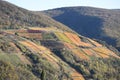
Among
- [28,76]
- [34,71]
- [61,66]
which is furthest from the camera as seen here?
[61,66]

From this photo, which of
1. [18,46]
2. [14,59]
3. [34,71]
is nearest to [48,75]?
[34,71]

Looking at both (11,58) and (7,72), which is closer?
(7,72)

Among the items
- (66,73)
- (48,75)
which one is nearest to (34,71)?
(48,75)

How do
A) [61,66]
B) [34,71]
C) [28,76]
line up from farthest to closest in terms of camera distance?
[61,66] < [34,71] < [28,76]

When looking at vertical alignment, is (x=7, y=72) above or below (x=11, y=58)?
above

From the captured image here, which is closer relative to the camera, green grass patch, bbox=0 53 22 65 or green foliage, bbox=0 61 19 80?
green foliage, bbox=0 61 19 80

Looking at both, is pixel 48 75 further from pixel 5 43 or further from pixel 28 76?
pixel 5 43

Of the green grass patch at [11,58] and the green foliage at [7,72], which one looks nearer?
the green foliage at [7,72]

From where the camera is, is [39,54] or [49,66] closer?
[49,66]

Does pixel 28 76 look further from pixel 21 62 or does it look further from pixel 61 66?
pixel 61 66

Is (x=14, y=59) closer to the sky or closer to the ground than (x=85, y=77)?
closer to the sky
